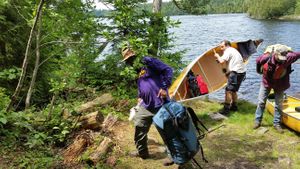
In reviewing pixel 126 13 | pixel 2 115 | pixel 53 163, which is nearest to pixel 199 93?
pixel 126 13

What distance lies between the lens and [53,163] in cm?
589

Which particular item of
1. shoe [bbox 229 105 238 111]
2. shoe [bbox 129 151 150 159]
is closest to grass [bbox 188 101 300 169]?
shoe [bbox 229 105 238 111]

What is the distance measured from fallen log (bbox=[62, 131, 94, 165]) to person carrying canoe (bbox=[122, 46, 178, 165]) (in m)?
0.91

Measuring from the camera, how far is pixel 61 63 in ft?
32.7

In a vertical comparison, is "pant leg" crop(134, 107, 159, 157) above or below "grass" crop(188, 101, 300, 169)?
above

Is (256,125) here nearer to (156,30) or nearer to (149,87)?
(149,87)

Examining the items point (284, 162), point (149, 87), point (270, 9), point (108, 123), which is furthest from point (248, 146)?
point (270, 9)

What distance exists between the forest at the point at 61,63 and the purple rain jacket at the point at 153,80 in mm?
198

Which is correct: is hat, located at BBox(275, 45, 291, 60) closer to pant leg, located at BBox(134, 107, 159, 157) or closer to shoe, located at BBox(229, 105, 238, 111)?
shoe, located at BBox(229, 105, 238, 111)

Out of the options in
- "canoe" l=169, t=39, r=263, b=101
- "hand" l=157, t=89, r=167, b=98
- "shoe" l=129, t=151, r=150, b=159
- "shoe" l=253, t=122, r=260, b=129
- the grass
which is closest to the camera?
"hand" l=157, t=89, r=167, b=98

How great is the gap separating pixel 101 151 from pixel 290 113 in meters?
4.87

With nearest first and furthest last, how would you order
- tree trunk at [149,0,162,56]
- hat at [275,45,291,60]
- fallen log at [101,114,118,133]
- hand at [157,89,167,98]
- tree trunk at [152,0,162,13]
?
hand at [157,89,167,98] < fallen log at [101,114,118,133] < hat at [275,45,291,60] < tree trunk at [149,0,162,56] < tree trunk at [152,0,162,13]

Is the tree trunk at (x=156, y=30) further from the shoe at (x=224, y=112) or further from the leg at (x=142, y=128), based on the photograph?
the leg at (x=142, y=128)

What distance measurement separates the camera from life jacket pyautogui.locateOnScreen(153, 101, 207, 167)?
510 cm
